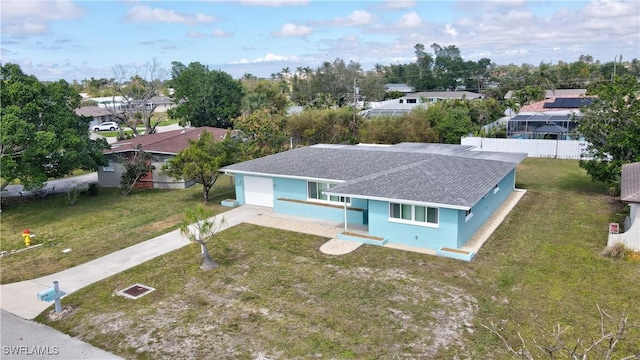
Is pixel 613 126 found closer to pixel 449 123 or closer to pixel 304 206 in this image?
pixel 304 206

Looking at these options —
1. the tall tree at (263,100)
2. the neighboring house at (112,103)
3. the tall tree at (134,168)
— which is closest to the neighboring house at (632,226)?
the tall tree at (134,168)

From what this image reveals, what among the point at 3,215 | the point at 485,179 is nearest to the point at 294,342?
the point at 485,179

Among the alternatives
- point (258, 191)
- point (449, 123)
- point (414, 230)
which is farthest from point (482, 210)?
point (449, 123)

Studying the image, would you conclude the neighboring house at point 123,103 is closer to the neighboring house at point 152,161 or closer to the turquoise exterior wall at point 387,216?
the neighboring house at point 152,161

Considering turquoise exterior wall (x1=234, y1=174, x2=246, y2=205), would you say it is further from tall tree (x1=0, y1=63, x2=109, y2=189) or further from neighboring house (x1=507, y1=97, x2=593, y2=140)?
neighboring house (x1=507, y1=97, x2=593, y2=140)

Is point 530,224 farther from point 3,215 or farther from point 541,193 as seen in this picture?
point 3,215

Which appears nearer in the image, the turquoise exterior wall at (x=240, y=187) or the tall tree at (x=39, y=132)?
the tall tree at (x=39, y=132)

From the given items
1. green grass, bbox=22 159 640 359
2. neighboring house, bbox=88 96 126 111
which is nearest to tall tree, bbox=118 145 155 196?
green grass, bbox=22 159 640 359

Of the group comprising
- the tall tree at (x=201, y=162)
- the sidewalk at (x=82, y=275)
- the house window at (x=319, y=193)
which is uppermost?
the tall tree at (x=201, y=162)

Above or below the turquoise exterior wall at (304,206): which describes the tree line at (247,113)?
above
